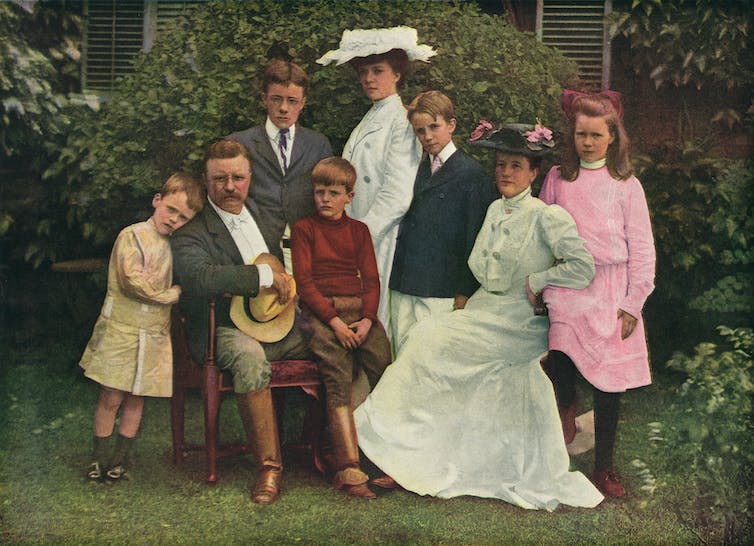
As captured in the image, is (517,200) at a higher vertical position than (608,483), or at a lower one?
higher

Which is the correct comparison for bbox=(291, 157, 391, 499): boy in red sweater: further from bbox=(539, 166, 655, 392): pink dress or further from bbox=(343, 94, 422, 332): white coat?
bbox=(539, 166, 655, 392): pink dress

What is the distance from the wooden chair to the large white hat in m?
1.64

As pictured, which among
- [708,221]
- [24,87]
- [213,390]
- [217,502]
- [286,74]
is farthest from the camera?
[708,221]

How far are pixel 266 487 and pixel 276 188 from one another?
172cm

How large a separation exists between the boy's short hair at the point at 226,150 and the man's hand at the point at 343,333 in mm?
1046

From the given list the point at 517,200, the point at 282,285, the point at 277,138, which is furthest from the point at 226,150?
the point at 517,200

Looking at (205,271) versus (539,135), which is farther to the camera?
(539,135)

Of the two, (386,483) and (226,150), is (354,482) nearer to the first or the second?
(386,483)

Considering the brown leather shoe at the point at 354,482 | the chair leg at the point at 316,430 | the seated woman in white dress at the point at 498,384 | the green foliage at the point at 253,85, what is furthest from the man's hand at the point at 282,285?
the brown leather shoe at the point at 354,482

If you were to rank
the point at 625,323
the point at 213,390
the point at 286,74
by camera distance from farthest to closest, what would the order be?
the point at 286,74 → the point at 625,323 → the point at 213,390

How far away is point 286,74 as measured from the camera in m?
5.88

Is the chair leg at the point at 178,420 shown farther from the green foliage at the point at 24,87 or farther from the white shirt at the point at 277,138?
the green foliage at the point at 24,87

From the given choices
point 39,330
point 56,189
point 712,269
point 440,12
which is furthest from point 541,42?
Answer: point 39,330

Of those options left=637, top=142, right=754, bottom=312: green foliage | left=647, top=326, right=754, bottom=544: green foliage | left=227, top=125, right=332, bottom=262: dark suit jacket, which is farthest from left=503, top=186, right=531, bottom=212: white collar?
left=647, top=326, right=754, bottom=544: green foliage
